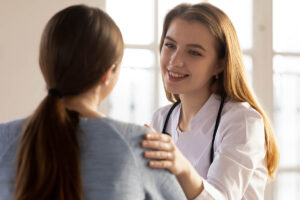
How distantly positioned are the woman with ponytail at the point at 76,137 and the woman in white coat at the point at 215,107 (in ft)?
1.82

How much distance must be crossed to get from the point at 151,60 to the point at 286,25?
3.47 ft

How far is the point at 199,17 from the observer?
5.99 ft

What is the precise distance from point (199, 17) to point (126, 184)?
3.26ft

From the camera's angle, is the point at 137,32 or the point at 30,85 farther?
the point at 137,32

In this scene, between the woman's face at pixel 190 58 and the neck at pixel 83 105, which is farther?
the woman's face at pixel 190 58

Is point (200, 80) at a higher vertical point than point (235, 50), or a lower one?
lower

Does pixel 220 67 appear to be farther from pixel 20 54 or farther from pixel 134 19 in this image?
pixel 20 54

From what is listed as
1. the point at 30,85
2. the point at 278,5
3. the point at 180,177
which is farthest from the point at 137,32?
the point at 180,177

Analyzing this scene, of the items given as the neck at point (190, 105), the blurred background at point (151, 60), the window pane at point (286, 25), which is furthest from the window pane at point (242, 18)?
the neck at point (190, 105)

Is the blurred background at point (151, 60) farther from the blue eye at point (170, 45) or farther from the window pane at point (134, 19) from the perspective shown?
the blue eye at point (170, 45)

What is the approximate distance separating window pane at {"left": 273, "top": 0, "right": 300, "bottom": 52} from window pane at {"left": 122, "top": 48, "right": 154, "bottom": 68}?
934 millimetres

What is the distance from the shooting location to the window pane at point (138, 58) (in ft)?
9.67

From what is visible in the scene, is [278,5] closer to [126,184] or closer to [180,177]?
[180,177]

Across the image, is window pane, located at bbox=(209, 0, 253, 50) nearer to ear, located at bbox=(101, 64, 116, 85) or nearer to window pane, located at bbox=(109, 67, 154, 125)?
window pane, located at bbox=(109, 67, 154, 125)
